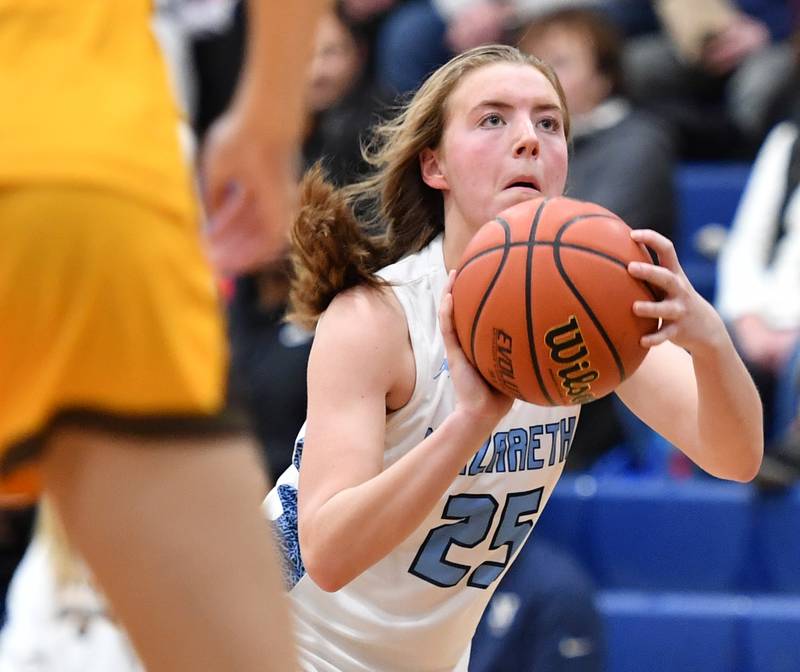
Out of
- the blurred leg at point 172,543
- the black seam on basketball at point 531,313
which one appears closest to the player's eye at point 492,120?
the black seam on basketball at point 531,313

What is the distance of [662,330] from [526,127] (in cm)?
53

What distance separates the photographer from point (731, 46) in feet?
21.6

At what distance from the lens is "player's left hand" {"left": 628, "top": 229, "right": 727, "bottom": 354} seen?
2.25 m

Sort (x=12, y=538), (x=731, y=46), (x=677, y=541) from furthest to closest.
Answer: (x=731, y=46), (x=677, y=541), (x=12, y=538)

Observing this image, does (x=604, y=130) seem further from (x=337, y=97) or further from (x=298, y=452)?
(x=298, y=452)

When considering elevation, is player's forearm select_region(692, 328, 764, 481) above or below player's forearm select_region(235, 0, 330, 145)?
below

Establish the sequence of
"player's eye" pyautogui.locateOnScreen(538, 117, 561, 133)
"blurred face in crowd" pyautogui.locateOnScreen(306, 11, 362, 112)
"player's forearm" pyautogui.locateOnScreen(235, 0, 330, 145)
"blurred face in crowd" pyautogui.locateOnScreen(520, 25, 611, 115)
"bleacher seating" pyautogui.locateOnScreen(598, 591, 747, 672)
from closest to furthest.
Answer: "player's forearm" pyautogui.locateOnScreen(235, 0, 330, 145), "player's eye" pyautogui.locateOnScreen(538, 117, 561, 133), "bleacher seating" pyautogui.locateOnScreen(598, 591, 747, 672), "blurred face in crowd" pyautogui.locateOnScreen(520, 25, 611, 115), "blurred face in crowd" pyautogui.locateOnScreen(306, 11, 362, 112)

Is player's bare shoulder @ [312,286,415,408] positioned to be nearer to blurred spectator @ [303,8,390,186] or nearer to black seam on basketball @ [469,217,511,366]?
black seam on basketball @ [469,217,511,366]

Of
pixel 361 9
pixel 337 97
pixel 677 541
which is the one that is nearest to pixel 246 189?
pixel 677 541

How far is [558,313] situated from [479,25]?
4.58 meters

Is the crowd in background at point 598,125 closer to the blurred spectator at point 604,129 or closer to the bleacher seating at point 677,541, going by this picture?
the blurred spectator at point 604,129

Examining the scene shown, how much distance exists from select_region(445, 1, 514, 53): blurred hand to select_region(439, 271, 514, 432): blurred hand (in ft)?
14.6

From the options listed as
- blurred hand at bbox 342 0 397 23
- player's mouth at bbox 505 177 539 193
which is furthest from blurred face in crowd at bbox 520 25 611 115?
player's mouth at bbox 505 177 539 193

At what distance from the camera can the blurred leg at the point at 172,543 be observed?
145 cm
